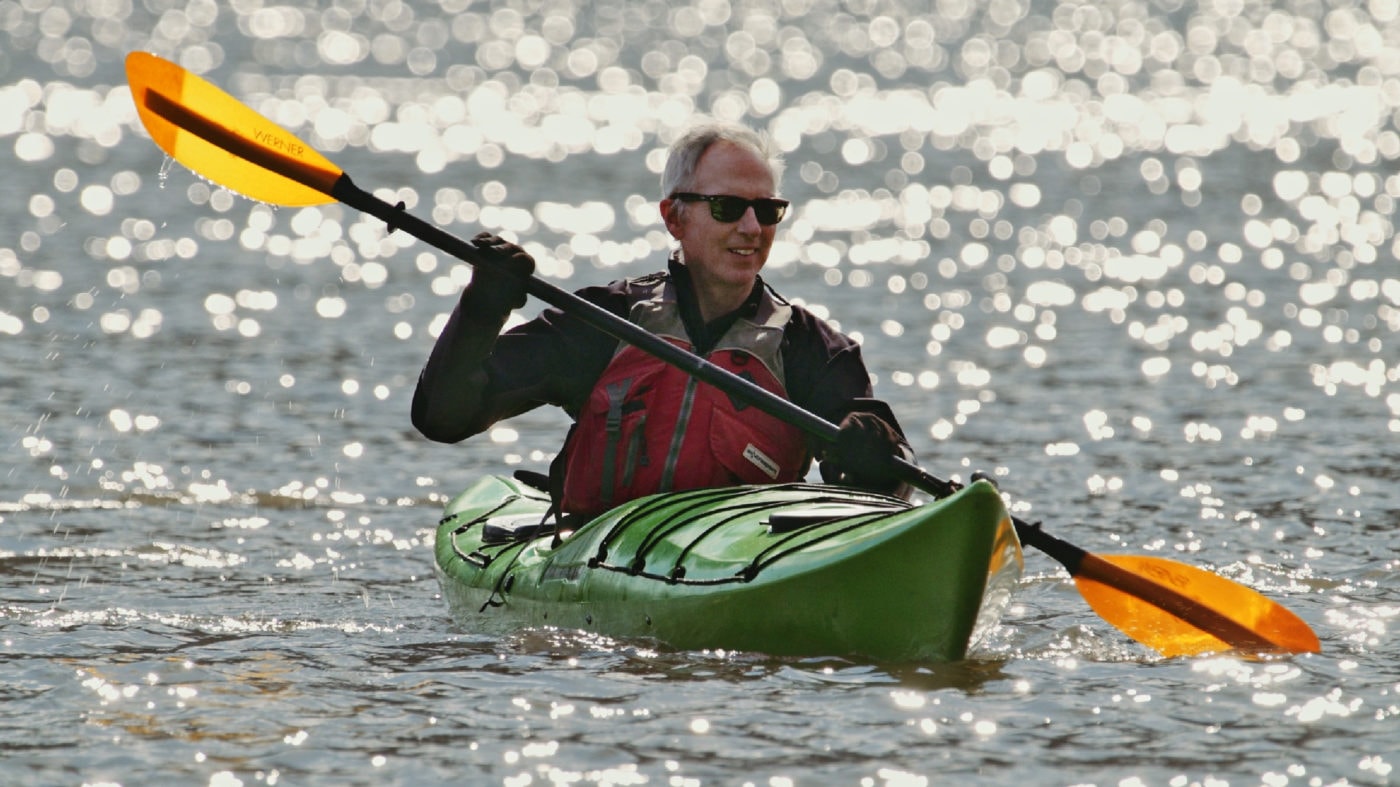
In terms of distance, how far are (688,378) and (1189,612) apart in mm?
1778

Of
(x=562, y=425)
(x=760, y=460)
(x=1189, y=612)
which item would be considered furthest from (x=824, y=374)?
(x=562, y=425)

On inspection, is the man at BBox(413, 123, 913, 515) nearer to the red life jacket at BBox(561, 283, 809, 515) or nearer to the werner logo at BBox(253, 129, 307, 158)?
the red life jacket at BBox(561, 283, 809, 515)

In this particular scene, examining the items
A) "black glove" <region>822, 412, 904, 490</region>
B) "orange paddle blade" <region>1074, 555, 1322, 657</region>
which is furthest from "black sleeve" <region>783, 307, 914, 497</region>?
"orange paddle blade" <region>1074, 555, 1322, 657</region>

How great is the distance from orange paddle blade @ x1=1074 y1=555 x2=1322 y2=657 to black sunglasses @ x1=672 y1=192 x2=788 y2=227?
1514mm

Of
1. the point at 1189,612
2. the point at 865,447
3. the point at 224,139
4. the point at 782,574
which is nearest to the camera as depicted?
the point at 782,574

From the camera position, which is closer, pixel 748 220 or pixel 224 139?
pixel 748 220

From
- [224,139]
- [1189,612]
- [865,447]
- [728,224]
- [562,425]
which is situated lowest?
[1189,612]

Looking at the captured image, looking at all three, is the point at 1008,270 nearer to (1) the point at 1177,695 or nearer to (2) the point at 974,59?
(1) the point at 1177,695

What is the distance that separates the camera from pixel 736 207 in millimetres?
6371

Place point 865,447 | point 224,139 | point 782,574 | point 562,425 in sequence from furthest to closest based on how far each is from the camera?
point 562,425, point 224,139, point 865,447, point 782,574

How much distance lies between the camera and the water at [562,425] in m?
5.29

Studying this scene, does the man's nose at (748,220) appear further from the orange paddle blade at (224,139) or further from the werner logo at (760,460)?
the orange paddle blade at (224,139)

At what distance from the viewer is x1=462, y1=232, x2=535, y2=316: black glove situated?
6.06 m

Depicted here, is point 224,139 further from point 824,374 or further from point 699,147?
point 824,374
